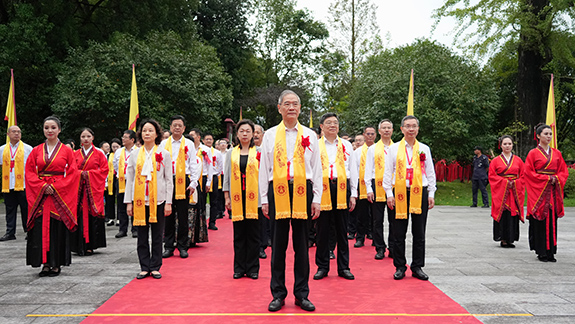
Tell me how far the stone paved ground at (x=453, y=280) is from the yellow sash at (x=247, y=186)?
1531 mm

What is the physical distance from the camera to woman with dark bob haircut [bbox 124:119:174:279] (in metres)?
5.96

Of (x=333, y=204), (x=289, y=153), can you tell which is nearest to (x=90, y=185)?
(x=333, y=204)

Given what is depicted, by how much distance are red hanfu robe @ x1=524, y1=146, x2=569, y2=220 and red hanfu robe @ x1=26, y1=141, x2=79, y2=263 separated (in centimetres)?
644

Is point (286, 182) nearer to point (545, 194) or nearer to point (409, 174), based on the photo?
point (409, 174)

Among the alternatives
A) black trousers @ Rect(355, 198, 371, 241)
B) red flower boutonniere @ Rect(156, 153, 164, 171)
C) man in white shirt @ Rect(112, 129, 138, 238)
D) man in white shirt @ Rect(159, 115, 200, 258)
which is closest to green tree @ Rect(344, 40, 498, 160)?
black trousers @ Rect(355, 198, 371, 241)

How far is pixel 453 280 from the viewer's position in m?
5.89

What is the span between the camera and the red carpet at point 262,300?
4.39m

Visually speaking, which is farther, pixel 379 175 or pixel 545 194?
pixel 379 175

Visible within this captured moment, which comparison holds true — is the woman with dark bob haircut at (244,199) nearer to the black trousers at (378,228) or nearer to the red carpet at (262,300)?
the red carpet at (262,300)

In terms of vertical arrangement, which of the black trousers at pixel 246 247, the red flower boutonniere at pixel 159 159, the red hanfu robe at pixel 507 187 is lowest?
the black trousers at pixel 246 247

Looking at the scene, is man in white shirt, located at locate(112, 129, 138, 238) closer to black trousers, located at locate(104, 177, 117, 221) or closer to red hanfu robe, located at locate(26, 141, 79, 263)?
black trousers, located at locate(104, 177, 117, 221)

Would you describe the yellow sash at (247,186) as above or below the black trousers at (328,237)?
above

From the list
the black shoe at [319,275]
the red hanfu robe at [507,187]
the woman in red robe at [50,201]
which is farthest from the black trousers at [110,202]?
the red hanfu robe at [507,187]

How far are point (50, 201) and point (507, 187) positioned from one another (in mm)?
7018
